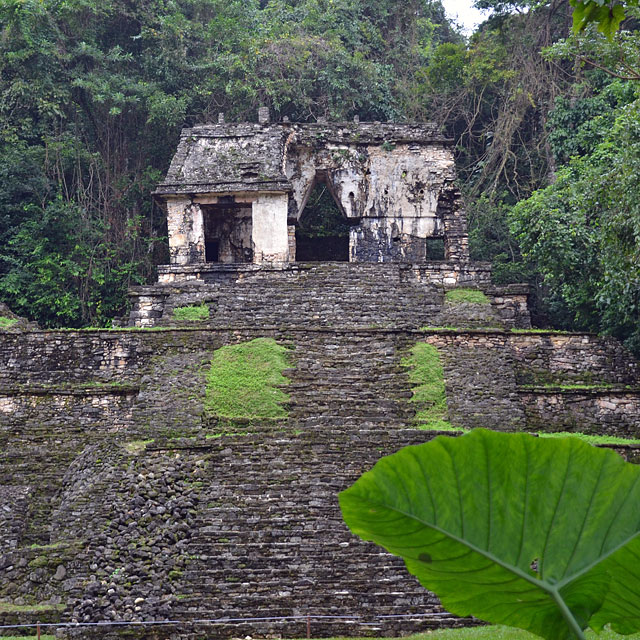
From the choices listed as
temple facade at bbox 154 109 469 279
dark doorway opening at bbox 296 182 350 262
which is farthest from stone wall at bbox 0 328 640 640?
dark doorway opening at bbox 296 182 350 262

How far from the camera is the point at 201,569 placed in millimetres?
→ 8578

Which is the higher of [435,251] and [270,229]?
[270,229]

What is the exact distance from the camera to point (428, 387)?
11781 mm

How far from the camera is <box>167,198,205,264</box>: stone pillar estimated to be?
16.3m

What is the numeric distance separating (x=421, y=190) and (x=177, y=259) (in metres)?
5.28

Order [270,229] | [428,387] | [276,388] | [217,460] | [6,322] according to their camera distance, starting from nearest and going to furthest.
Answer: [217,460], [276,388], [428,387], [6,322], [270,229]

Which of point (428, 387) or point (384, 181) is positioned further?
point (384, 181)

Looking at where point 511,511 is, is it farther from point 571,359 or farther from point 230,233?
point 230,233

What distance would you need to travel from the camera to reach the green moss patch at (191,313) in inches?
551

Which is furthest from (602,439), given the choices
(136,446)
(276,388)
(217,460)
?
(136,446)

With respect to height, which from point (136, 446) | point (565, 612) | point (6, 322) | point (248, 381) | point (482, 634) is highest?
point (565, 612)

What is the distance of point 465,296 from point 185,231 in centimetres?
547

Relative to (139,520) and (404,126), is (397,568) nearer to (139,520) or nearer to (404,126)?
(139,520)

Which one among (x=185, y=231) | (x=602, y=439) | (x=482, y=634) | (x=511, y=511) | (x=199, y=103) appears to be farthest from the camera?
Result: (x=199, y=103)
